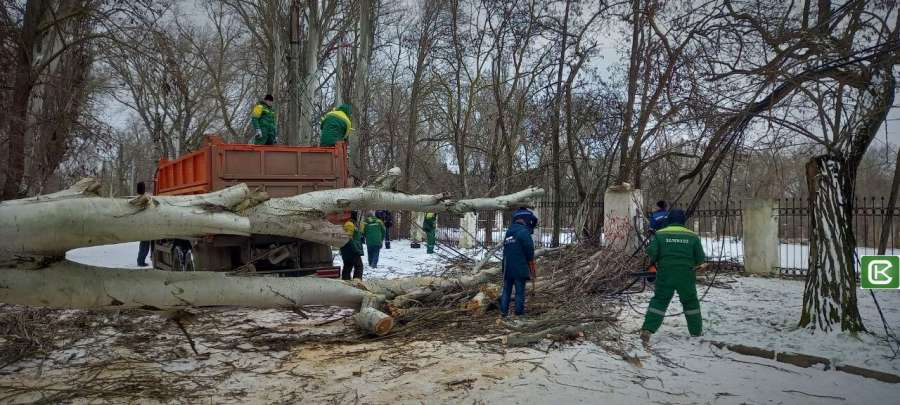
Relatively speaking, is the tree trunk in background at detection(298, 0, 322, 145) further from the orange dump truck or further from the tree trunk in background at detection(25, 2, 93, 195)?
the orange dump truck

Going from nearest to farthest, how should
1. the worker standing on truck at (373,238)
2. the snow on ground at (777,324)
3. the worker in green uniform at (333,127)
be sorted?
the snow on ground at (777,324)
the worker in green uniform at (333,127)
the worker standing on truck at (373,238)

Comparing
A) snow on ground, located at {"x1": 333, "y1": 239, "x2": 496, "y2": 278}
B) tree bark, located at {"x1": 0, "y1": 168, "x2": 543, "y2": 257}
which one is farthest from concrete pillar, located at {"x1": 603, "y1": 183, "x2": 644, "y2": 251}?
tree bark, located at {"x1": 0, "y1": 168, "x2": 543, "y2": 257}

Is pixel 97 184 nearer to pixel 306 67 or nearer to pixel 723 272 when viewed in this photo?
pixel 723 272

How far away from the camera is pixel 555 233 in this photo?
1423 centimetres

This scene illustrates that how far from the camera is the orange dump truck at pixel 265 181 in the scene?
765 cm

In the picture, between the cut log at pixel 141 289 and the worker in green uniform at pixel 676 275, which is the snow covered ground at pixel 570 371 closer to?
the worker in green uniform at pixel 676 275

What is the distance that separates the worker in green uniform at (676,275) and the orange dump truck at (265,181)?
14.7ft

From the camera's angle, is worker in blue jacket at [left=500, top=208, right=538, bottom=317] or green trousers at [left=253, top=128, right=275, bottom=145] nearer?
worker in blue jacket at [left=500, top=208, right=538, bottom=317]

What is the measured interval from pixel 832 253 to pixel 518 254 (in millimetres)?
3233

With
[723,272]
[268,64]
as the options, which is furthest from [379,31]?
[723,272]

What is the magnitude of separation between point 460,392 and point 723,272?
30.4ft

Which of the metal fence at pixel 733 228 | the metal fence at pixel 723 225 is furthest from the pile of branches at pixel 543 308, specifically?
the metal fence at pixel 733 228

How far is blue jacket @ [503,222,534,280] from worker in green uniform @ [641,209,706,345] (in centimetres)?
142

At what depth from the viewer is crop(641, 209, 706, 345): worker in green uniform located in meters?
5.62
